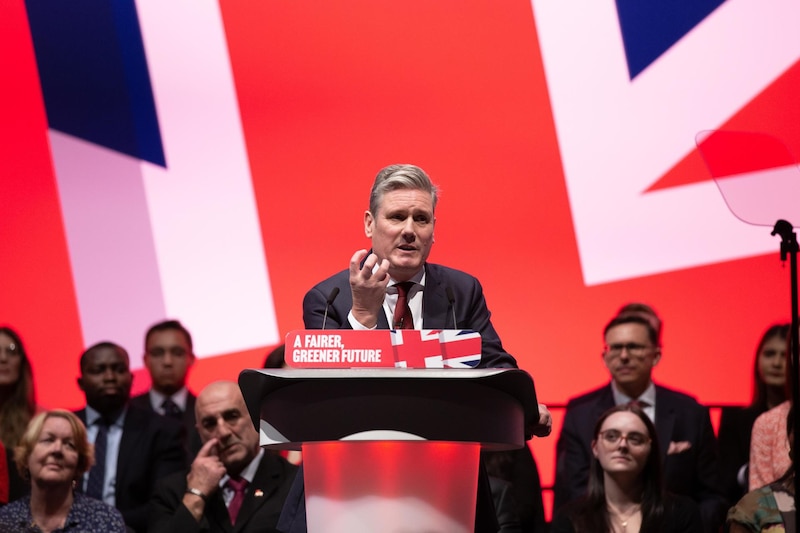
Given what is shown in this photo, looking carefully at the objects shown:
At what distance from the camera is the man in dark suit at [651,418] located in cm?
488

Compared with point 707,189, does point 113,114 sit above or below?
→ above

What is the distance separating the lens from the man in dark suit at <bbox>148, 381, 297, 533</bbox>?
4531 millimetres

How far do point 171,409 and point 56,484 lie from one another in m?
1.15

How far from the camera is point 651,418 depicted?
5.08 m

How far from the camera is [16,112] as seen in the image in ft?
20.6

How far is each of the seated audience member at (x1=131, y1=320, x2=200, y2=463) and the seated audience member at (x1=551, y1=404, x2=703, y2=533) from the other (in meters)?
2.01

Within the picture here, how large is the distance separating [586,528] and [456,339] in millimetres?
2235

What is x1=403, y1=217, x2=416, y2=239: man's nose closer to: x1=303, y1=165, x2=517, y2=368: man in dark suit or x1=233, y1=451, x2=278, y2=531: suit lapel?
x1=303, y1=165, x2=517, y2=368: man in dark suit

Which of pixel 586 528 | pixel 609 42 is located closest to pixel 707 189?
pixel 609 42

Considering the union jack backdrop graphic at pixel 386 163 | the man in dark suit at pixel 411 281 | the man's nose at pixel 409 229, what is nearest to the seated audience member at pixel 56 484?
the union jack backdrop graphic at pixel 386 163

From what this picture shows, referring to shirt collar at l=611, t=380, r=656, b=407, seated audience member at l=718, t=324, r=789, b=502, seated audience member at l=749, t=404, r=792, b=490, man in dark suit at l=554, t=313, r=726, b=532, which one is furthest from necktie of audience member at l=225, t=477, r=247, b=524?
seated audience member at l=718, t=324, r=789, b=502

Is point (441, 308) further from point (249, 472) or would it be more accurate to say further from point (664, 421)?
point (664, 421)

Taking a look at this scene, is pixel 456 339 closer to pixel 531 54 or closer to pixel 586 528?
pixel 586 528

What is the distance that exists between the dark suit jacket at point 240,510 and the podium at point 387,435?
85.8 inches
